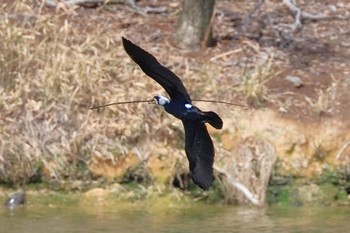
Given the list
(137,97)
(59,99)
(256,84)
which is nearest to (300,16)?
(256,84)

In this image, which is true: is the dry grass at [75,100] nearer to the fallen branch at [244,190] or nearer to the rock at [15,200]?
the rock at [15,200]

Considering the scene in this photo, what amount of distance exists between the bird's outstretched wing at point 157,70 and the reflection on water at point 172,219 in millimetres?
2056

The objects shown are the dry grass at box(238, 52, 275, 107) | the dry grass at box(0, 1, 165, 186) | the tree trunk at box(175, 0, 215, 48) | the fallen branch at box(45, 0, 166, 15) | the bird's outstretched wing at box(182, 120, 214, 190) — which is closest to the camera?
the bird's outstretched wing at box(182, 120, 214, 190)

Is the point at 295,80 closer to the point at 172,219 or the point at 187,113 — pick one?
the point at 172,219

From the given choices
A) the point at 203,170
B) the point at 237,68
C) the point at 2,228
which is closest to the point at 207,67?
the point at 237,68

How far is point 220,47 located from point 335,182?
2.51m

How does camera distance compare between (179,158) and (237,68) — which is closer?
(179,158)

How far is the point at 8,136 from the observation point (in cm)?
1065

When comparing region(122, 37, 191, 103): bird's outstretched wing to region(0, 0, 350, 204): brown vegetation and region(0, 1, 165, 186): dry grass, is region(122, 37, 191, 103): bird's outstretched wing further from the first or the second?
region(0, 1, 165, 186): dry grass

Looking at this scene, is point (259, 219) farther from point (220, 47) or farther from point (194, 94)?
point (220, 47)

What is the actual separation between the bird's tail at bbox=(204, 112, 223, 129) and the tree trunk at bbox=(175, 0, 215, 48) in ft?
16.7

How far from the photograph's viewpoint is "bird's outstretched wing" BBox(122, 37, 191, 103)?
23.8ft

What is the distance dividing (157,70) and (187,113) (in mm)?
346

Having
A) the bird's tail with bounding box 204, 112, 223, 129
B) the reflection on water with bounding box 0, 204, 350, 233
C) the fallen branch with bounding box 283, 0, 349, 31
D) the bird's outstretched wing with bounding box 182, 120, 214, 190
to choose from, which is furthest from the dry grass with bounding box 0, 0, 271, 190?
the bird's tail with bounding box 204, 112, 223, 129
